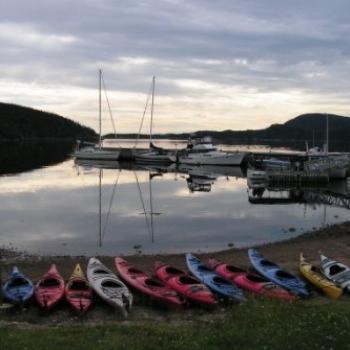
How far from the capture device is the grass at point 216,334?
10.4m

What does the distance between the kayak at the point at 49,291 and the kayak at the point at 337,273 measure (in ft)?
26.5

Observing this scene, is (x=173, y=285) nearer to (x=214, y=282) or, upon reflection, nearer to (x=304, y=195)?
(x=214, y=282)

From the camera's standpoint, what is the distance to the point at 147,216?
38.7 m

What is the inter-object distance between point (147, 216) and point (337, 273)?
21.4 metres

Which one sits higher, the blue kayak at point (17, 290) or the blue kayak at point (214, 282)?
the blue kayak at point (214, 282)

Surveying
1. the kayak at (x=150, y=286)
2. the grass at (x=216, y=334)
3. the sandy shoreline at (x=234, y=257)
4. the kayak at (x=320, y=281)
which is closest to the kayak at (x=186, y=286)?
the kayak at (x=150, y=286)

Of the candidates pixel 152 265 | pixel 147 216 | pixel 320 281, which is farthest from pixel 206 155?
pixel 320 281

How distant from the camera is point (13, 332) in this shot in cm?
1154

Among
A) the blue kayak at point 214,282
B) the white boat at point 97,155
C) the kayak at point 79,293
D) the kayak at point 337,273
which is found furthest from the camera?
the white boat at point 97,155

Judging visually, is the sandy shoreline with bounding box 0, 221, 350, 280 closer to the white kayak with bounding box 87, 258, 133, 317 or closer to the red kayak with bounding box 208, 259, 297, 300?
the white kayak with bounding box 87, 258, 133, 317

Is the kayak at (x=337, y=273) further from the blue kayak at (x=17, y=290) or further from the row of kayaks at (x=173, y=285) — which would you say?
the blue kayak at (x=17, y=290)

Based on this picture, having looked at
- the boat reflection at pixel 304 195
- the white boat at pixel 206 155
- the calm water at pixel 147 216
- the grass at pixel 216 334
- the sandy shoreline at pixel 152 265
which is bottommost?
the calm water at pixel 147 216

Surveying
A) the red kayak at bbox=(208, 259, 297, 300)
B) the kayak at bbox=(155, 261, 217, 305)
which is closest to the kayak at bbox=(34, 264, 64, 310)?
the kayak at bbox=(155, 261, 217, 305)

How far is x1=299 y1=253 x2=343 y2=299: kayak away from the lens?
1656 centimetres
